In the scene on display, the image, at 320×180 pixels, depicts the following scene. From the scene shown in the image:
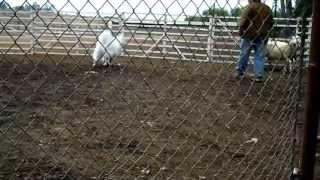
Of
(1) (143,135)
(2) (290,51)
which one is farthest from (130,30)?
(1) (143,135)

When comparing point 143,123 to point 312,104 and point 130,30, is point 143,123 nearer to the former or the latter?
point 130,30

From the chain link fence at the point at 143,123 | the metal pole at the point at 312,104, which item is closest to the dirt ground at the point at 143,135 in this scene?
the chain link fence at the point at 143,123

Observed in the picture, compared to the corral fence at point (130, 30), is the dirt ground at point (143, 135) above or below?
below

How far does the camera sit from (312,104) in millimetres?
2344

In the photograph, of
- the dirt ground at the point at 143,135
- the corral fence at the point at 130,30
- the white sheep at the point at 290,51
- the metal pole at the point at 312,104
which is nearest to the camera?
the metal pole at the point at 312,104

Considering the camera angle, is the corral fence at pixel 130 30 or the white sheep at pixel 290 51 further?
the white sheep at pixel 290 51

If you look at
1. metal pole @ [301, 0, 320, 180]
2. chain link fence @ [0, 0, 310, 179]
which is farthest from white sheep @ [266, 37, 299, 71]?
metal pole @ [301, 0, 320, 180]

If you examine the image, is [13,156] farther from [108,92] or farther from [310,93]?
[108,92]

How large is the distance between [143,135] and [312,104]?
3.15 m

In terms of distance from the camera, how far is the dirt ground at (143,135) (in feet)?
13.3

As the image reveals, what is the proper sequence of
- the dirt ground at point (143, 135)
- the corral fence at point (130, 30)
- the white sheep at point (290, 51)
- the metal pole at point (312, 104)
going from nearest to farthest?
the metal pole at point (312, 104) → the corral fence at point (130, 30) → the white sheep at point (290, 51) → the dirt ground at point (143, 135)

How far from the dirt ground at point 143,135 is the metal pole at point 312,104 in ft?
2.42

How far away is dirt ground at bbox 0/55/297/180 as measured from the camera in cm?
405

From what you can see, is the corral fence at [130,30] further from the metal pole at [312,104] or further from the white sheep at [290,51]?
the metal pole at [312,104]
